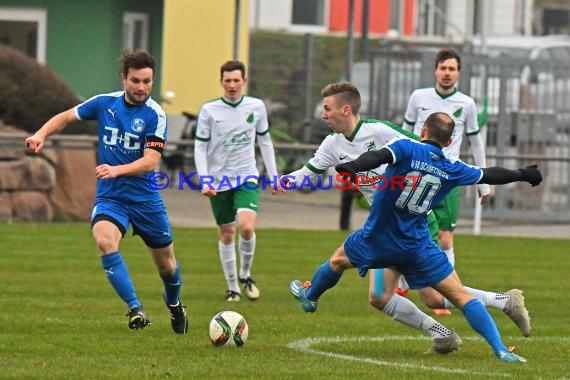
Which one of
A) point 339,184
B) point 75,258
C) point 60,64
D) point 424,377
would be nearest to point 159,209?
point 424,377

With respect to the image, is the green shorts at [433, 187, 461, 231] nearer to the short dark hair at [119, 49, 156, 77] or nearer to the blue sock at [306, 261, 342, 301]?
the blue sock at [306, 261, 342, 301]

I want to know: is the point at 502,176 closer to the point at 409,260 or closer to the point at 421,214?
the point at 421,214

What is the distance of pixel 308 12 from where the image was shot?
124 ft

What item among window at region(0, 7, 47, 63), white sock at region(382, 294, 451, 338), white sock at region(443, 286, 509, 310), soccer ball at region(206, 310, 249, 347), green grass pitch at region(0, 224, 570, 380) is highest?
window at region(0, 7, 47, 63)

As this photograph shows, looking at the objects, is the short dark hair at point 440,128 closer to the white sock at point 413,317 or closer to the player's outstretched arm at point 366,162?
the player's outstretched arm at point 366,162

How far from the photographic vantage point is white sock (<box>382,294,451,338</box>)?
34.6 feet

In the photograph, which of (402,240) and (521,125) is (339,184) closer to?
(521,125)

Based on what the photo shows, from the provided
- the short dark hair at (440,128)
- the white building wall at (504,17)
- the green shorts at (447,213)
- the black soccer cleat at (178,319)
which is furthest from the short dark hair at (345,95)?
the white building wall at (504,17)

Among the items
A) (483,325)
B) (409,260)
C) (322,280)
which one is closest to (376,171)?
(322,280)

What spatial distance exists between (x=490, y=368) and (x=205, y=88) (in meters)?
23.8

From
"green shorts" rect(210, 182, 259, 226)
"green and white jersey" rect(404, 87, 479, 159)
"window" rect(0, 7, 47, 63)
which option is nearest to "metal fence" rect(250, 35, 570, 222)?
"window" rect(0, 7, 47, 63)

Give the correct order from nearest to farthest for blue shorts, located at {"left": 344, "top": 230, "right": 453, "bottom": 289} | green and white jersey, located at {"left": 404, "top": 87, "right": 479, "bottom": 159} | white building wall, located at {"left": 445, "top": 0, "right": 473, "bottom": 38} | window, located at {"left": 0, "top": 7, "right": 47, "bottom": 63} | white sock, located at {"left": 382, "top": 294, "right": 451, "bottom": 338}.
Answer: blue shorts, located at {"left": 344, "top": 230, "right": 453, "bottom": 289}, white sock, located at {"left": 382, "top": 294, "right": 451, "bottom": 338}, green and white jersey, located at {"left": 404, "top": 87, "right": 479, "bottom": 159}, window, located at {"left": 0, "top": 7, "right": 47, "bottom": 63}, white building wall, located at {"left": 445, "top": 0, "right": 473, "bottom": 38}

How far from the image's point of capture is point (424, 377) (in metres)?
9.37

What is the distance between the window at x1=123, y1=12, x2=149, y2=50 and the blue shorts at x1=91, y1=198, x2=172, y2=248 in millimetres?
21125
